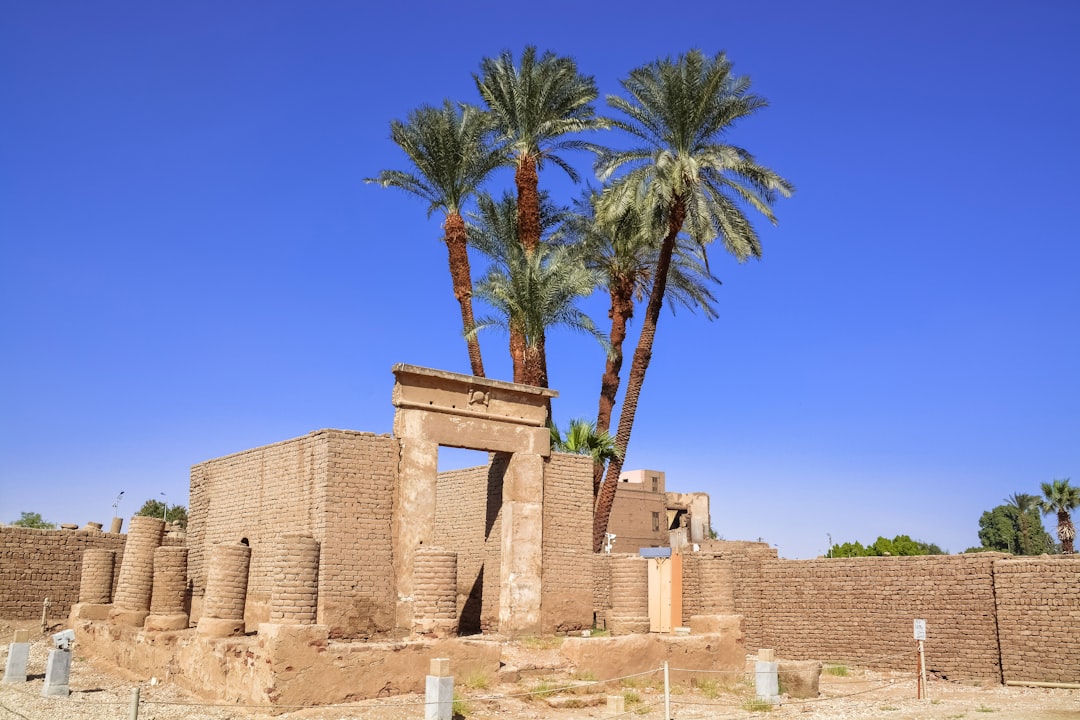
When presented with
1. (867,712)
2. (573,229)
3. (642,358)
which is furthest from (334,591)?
(573,229)

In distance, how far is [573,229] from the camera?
26125 mm

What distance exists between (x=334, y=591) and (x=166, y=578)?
4.14m

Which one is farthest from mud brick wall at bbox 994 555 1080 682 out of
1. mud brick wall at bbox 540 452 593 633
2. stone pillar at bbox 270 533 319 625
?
stone pillar at bbox 270 533 319 625

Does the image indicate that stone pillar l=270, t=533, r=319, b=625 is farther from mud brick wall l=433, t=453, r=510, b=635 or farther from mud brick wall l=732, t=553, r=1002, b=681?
mud brick wall l=732, t=553, r=1002, b=681

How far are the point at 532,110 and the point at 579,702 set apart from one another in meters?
15.3

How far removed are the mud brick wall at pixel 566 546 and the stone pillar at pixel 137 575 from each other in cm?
738

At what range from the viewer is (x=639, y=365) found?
78.3 feet

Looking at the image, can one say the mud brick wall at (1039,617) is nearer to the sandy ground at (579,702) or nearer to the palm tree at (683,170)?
the sandy ground at (579,702)

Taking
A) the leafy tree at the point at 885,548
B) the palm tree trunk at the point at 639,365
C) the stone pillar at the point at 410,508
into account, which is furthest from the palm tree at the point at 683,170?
the leafy tree at the point at 885,548

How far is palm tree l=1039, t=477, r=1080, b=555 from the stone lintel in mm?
31156

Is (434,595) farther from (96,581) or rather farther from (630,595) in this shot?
(96,581)

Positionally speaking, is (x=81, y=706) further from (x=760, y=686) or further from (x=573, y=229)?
(x=573, y=229)

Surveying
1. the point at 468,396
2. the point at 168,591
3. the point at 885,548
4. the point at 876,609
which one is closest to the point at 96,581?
the point at 168,591

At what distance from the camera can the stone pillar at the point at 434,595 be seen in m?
14.0
